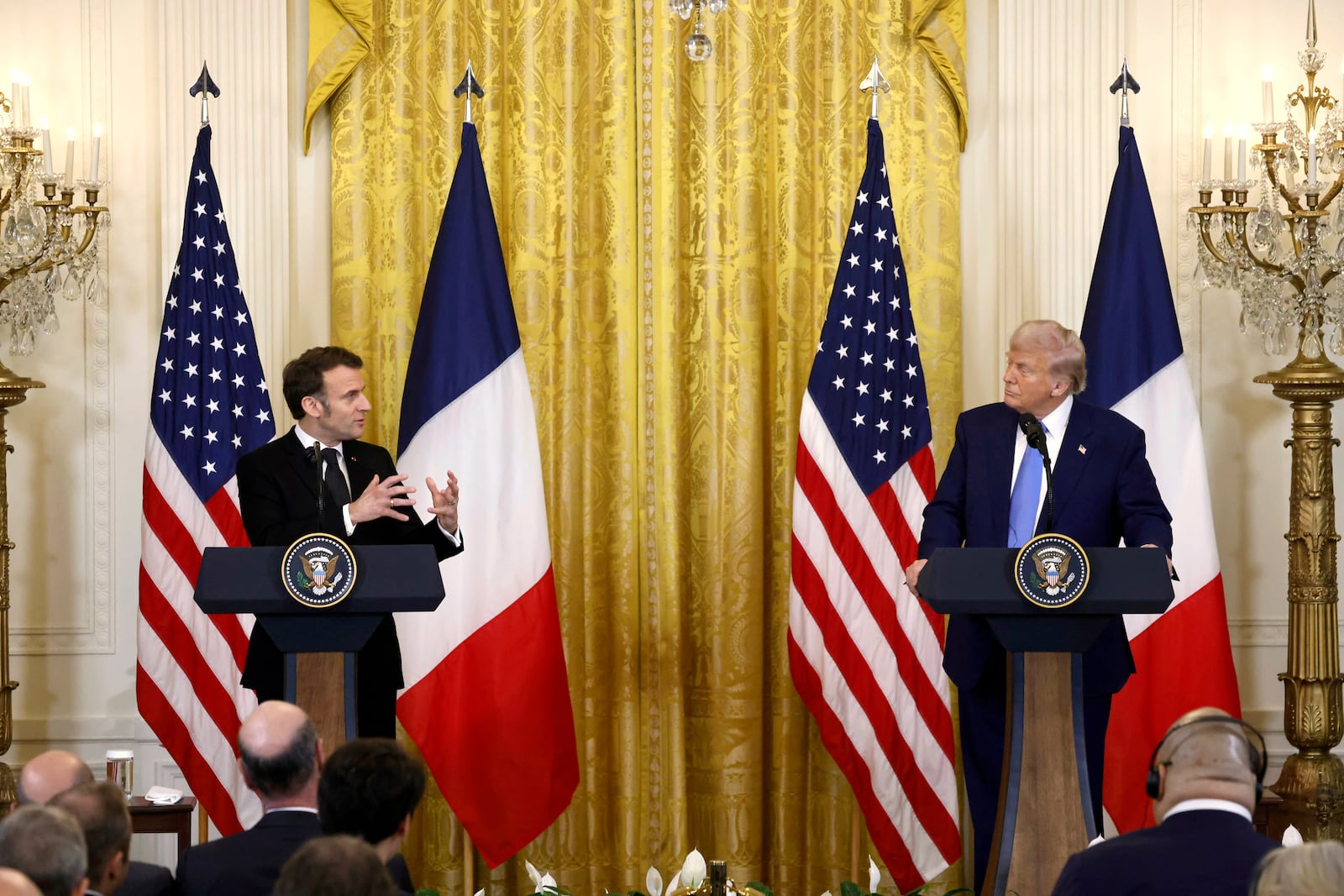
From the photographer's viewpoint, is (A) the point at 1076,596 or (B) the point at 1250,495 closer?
(A) the point at 1076,596

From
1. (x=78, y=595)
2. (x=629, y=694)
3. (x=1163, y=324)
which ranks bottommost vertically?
(x=629, y=694)

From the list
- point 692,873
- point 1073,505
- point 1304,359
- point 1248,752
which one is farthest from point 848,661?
point 1248,752

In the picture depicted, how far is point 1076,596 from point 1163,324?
207 centimetres

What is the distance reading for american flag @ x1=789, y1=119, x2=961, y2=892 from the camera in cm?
560

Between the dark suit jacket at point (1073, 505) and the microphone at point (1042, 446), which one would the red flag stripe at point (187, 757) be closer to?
the dark suit jacket at point (1073, 505)

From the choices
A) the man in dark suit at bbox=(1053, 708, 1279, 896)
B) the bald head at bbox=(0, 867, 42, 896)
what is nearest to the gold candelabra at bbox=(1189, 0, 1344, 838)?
the man in dark suit at bbox=(1053, 708, 1279, 896)

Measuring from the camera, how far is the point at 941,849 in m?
5.68

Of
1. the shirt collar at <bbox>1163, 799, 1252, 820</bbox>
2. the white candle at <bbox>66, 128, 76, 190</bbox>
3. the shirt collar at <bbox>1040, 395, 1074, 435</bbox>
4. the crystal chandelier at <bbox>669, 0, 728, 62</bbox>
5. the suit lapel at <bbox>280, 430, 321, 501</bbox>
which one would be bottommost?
the shirt collar at <bbox>1163, 799, 1252, 820</bbox>

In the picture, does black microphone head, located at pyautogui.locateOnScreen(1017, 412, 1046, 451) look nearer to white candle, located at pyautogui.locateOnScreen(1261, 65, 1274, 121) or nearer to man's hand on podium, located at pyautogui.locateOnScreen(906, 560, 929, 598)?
man's hand on podium, located at pyautogui.locateOnScreen(906, 560, 929, 598)

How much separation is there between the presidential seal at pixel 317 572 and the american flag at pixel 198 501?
1728 mm

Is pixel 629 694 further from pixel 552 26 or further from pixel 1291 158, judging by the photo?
pixel 1291 158

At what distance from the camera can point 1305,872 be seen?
220 cm

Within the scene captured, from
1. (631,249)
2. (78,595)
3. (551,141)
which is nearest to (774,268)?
(631,249)

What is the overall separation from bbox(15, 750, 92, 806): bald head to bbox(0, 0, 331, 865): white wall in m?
3.06
